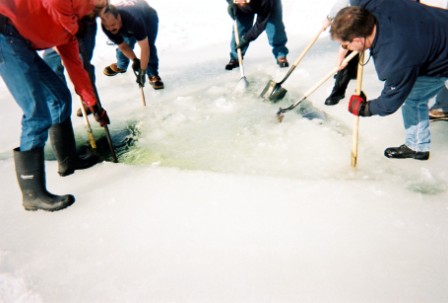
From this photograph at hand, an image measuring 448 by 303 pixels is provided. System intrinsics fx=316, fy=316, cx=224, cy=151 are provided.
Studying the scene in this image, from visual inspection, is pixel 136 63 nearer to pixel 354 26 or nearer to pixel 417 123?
pixel 354 26

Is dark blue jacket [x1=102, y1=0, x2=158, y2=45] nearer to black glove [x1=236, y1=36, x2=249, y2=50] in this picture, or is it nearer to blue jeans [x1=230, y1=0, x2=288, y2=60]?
black glove [x1=236, y1=36, x2=249, y2=50]

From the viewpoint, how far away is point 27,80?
191cm

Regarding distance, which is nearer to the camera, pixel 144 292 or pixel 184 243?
pixel 144 292

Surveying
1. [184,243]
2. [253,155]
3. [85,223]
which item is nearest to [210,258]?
[184,243]

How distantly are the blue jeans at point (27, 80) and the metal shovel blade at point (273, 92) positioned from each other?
6.92ft

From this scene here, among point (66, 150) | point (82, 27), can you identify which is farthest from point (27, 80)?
point (66, 150)

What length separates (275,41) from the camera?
14.1 feet

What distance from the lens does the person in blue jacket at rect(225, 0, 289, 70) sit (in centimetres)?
367

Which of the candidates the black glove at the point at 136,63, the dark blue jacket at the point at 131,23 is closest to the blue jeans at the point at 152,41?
the dark blue jacket at the point at 131,23

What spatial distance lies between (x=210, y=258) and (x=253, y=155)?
108 centimetres

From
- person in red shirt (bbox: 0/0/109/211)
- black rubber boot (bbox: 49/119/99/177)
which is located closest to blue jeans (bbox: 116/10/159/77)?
person in red shirt (bbox: 0/0/109/211)

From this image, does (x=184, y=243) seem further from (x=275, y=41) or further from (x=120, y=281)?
(x=275, y=41)

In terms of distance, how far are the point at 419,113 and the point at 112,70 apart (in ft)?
12.5

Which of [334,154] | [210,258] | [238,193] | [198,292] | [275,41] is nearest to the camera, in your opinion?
[198,292]
